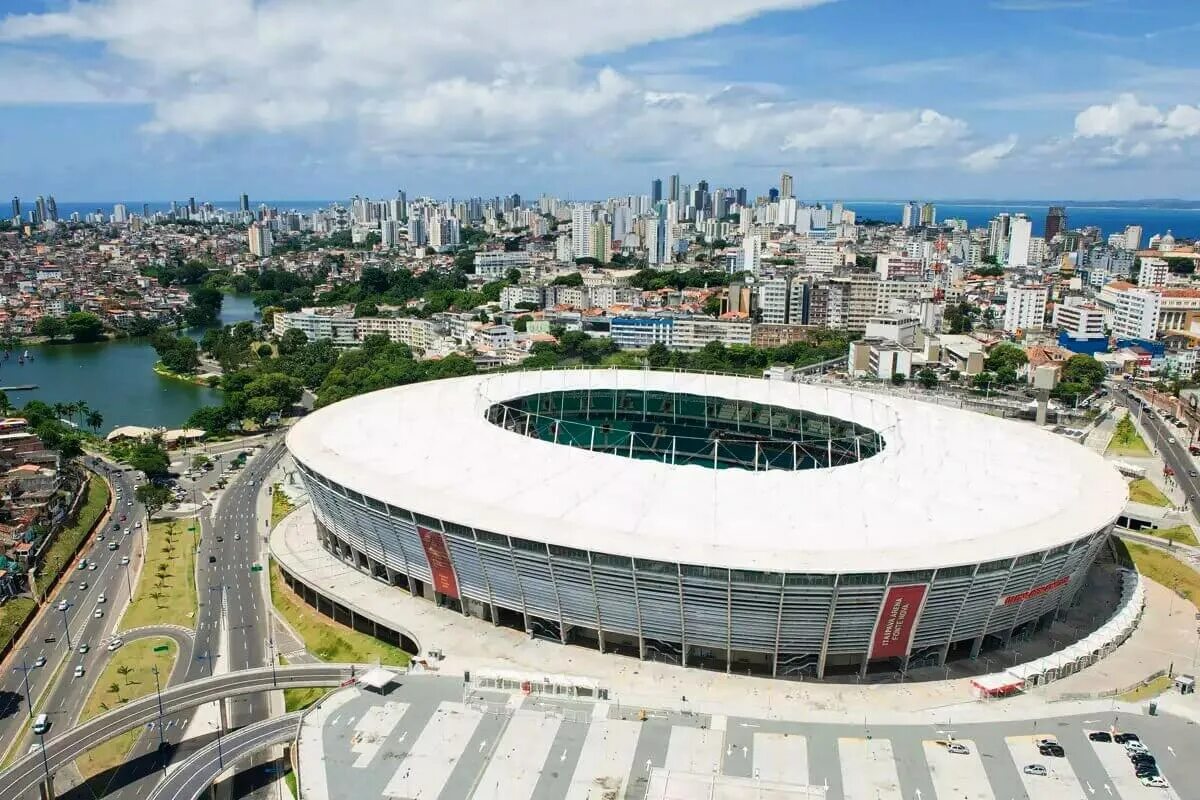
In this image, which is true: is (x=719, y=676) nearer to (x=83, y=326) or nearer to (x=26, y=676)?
(x=26, y=676)

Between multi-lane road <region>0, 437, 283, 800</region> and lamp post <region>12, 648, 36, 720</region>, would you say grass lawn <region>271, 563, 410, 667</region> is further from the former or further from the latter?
lamp post <region>12, 648, 36, 720</region>

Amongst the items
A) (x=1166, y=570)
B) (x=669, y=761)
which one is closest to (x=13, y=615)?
(x=669, y=761)

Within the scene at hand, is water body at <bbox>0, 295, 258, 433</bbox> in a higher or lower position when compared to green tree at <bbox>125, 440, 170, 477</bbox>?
lower

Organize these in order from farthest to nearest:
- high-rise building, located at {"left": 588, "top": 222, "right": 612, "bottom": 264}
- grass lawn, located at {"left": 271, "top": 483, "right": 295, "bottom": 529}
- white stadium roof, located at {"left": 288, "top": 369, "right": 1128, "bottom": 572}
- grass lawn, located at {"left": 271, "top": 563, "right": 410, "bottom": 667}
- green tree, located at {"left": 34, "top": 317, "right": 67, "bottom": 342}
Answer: high-rise building, located at {"left": 588, "top": 222, "right": 612, "bottom": 264} < green tree, located at {"left": 34, "top": 317, "right": 67, "bottom": 342} < grass lawn, located at {"left": 271, "top": 483, "right": 295, "bottom": 529} < grass lawn, located at {"left": 271, "top": 563, "right": 410, "bottom": 667} < white stadium roof, located at {"left": 288, "top": 369, "right": 1128, "bottom": 572}

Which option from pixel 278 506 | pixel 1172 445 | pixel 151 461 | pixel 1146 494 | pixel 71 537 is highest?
pixel 1172 445

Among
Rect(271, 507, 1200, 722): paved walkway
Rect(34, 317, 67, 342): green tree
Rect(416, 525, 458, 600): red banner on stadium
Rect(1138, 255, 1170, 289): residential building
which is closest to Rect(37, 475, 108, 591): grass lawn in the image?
Rect(271, 507, 1200, 722): paved walkway

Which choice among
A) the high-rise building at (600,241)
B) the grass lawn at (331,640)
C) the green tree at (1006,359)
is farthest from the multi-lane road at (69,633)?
the high-rise building at (600,241)
